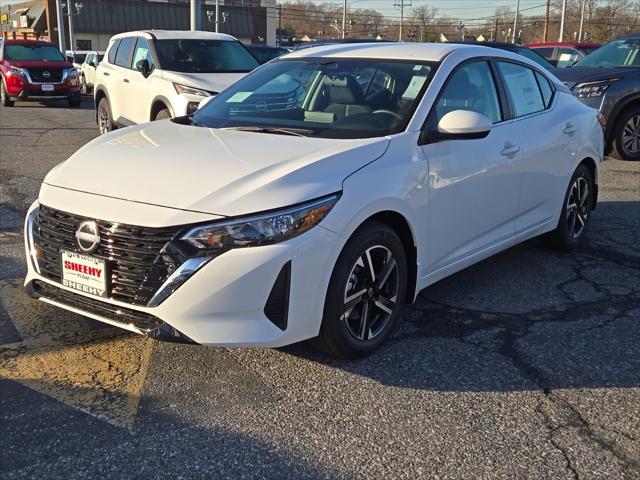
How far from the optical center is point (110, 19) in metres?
60.1

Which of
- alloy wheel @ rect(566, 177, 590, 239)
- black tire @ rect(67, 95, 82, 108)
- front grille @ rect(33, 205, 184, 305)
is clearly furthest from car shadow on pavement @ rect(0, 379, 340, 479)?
black tire @ rect(67, 95, 82, 108)

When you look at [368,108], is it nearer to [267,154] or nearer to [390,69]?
[390,69]

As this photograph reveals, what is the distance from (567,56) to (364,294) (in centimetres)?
1667

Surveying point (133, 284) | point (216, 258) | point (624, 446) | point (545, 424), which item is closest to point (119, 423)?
point (133, 284)

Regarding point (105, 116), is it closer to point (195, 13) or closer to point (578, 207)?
point (195, 13)

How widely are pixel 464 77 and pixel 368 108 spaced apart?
75 cm

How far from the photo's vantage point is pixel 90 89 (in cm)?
2436

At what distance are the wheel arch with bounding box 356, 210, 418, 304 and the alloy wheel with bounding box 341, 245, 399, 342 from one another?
150 millimetres

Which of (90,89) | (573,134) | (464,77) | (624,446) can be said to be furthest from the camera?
(90,89)

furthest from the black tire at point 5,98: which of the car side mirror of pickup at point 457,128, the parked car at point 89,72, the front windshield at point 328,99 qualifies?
the car side mirror of pickup at point 457,128

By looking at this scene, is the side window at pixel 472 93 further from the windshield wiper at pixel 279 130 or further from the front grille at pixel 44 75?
the front grille at pixel 44 75

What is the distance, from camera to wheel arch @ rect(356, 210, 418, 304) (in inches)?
145

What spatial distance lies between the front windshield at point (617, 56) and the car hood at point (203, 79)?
241 inches

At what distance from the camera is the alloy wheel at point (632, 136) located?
10.4 metres
